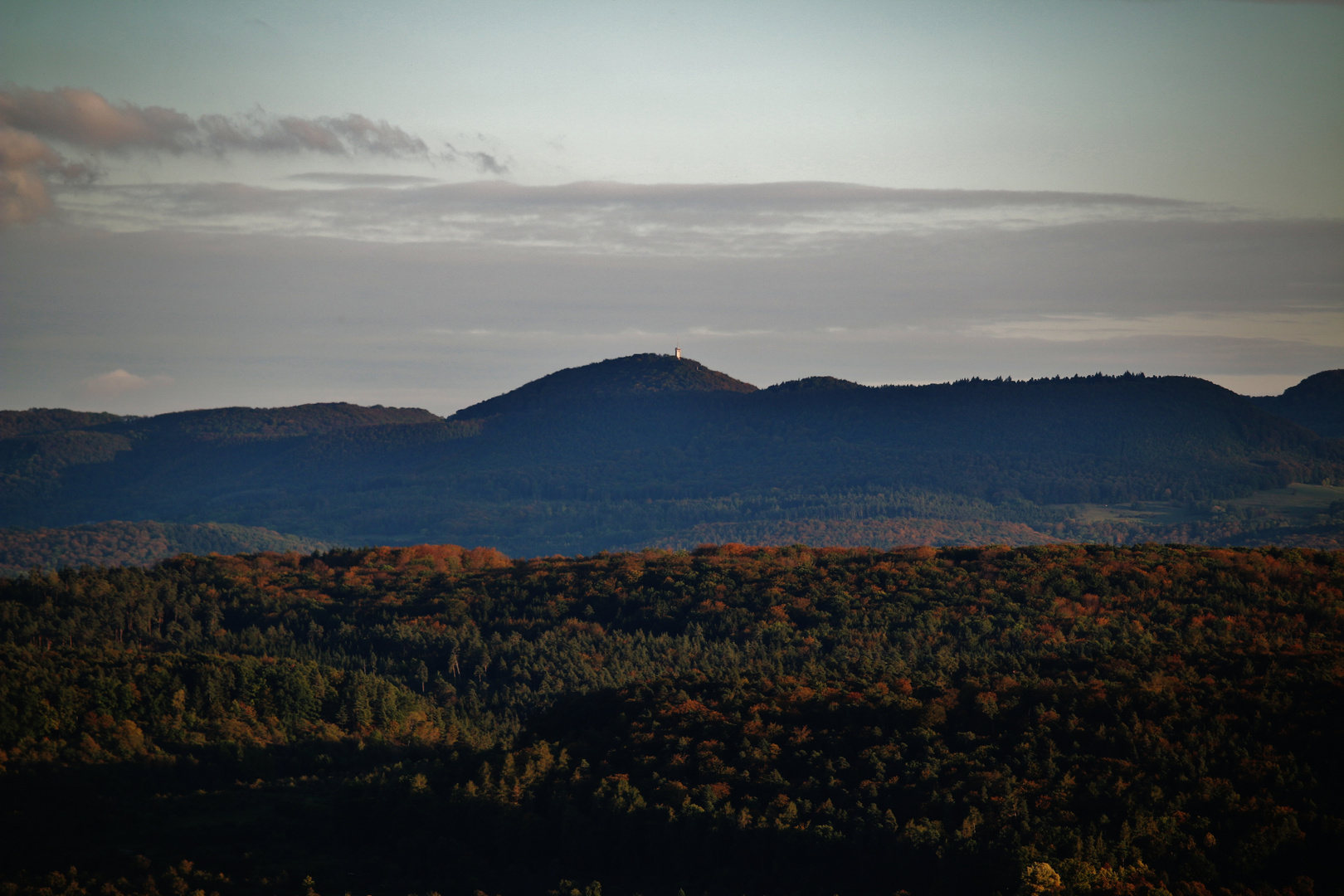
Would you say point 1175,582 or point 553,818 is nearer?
point 553,818

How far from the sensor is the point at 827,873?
77000mm

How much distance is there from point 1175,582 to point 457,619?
84715 millimetres

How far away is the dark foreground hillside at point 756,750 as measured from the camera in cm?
7481

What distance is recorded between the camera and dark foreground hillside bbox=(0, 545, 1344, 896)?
7481 cm

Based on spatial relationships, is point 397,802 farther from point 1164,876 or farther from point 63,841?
point 1164,876

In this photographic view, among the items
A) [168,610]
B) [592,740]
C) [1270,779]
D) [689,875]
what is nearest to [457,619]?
[168,610]

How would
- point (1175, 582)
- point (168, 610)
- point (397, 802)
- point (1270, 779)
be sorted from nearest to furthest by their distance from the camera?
point (1270, 779), point (397, 802), point (1175, 582), point (168, 610)

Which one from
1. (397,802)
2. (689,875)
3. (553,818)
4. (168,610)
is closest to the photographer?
(689,875)

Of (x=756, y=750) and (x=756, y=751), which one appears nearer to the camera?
(x=756, y=751)

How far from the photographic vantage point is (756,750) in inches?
3469

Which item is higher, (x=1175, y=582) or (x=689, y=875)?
(x=1175, y=582)

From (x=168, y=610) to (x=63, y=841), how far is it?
302 feet

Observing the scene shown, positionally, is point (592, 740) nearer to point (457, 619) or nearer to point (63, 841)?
point (63, 841)

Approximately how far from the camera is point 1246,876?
68938mm
